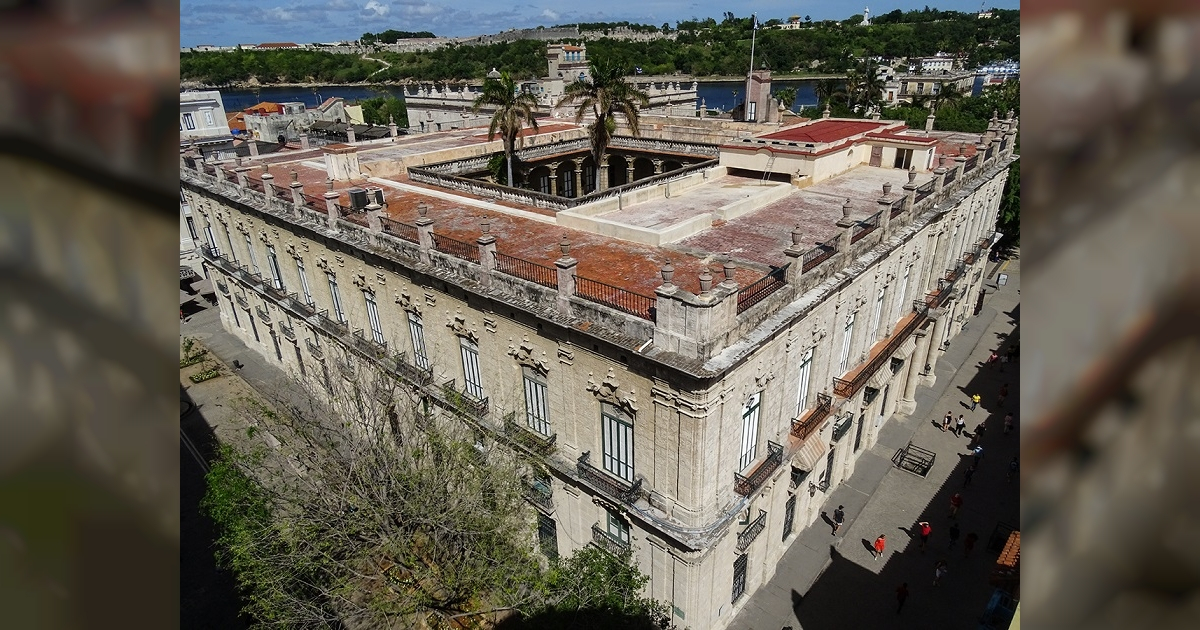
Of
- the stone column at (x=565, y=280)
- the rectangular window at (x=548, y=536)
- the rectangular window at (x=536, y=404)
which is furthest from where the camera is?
the rectangular window at (x=548, y=536)

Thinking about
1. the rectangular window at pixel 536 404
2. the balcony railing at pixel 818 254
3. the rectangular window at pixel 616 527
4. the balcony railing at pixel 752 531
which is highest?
the balcony railing at pixel 818 254

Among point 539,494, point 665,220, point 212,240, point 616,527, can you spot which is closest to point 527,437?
point 539,494

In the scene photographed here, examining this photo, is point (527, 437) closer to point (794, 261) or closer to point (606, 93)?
point (794, 261)

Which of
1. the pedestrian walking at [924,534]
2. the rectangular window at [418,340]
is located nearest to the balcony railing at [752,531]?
the pedestrian walking at [924,534]

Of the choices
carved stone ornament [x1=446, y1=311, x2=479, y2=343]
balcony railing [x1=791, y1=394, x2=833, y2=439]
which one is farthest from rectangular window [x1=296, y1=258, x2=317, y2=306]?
balcony railing [x1=791, y1=394, x2=833, y2=439]

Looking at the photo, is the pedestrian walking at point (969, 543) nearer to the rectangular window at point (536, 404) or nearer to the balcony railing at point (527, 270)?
the rectangular window at point (536, 404)
